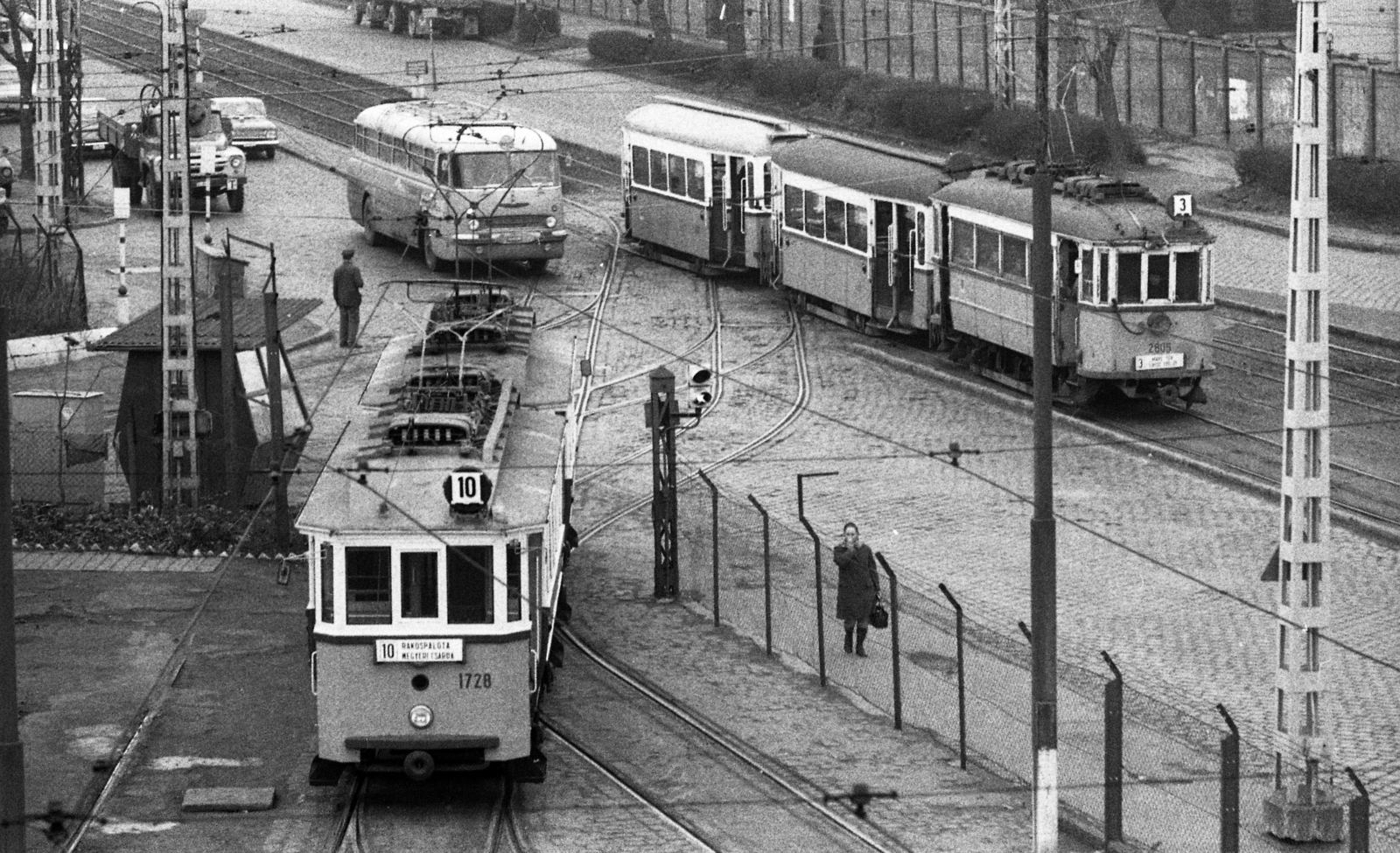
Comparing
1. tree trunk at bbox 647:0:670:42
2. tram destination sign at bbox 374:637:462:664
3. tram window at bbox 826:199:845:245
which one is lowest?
tram destination sign at bbox 374:637:462:664

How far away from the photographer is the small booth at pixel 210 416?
2747cm

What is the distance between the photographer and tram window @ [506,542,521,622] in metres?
17.6

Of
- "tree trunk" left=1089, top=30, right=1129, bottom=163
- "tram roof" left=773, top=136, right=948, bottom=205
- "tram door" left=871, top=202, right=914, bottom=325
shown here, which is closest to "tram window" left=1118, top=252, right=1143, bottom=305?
"tram roof" left=773, top=136, right=948, bottom=205

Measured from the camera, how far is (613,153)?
52.8m

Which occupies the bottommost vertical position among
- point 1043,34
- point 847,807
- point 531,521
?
point 847,807

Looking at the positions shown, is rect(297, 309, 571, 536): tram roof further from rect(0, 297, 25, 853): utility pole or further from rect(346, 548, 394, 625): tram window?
rect(0, 297, 25, 853): utility pole

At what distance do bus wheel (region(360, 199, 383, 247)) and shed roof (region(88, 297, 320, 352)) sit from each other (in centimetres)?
1238

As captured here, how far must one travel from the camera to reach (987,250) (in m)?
32.0

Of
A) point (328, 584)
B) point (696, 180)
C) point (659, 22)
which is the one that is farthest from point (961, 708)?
point (659, 22)

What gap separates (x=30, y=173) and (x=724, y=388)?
76.4ft

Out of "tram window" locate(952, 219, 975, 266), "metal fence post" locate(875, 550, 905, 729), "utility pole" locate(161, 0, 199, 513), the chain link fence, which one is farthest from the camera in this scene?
"tram window" locate(952, 219, 975, 266)

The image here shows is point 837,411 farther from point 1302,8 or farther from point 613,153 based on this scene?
point 613,153

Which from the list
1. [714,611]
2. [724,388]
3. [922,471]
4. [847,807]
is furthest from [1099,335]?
[847,807]

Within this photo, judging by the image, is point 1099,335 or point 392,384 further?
point 1099,335
